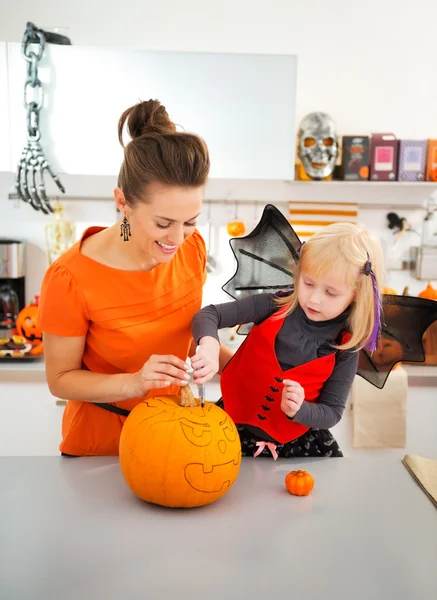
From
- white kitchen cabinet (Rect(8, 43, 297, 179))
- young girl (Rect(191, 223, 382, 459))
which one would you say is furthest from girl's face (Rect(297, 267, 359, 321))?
white kitchen cabinet (Rect(8, 43, 297, 179))

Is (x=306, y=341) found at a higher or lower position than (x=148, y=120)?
lower

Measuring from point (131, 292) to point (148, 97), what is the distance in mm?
1200

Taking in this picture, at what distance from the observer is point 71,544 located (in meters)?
0.95

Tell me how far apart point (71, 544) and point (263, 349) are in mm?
583

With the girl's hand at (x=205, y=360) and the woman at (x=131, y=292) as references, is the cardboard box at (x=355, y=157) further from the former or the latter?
the girl's hand at (x=205, y=360)

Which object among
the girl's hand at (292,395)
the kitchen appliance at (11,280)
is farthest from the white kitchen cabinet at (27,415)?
the girl's hand at (292,395)

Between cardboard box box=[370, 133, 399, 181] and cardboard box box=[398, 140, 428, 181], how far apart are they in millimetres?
A: 27

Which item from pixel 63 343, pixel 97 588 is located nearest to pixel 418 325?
pixel 63 343

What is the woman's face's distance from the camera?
1153 mm

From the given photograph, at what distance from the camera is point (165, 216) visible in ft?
3.79

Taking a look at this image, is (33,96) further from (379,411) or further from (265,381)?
(379,411)

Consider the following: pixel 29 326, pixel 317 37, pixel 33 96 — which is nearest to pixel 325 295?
pixel 33 96

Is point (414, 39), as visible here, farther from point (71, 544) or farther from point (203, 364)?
point (71, 544)

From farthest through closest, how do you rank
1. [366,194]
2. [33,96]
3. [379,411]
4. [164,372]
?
[366,194]
[379,411]
[33,96]
[164,372]
